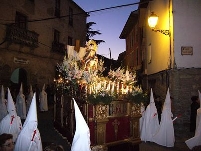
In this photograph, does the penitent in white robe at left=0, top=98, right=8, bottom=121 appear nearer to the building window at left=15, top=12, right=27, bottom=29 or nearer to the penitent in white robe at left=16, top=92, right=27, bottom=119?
the penitent in white robe at left=16, top=92, right=27, bottom=119

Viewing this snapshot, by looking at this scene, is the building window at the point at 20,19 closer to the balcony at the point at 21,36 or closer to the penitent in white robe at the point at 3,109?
the balcony at the point at 21,36

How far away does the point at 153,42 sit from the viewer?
16.6 meters

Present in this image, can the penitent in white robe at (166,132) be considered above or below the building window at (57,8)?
below

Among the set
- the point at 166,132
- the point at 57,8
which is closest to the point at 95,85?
the point at 166,132

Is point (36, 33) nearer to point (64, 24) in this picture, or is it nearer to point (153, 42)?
point (64, 24)

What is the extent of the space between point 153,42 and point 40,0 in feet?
39.5

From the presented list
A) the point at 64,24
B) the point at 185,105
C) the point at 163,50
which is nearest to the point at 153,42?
the point at 163,50

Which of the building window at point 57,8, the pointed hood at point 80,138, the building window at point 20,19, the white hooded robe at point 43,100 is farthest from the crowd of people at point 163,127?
the building window at point 57,8

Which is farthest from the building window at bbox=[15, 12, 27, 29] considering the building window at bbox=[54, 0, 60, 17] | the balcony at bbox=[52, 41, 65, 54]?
the building window at bbox=[54, 0, 60, 17]

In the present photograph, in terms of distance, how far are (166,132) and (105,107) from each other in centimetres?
319


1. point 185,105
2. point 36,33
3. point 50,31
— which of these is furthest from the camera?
point 50,31

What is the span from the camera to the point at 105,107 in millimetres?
6043

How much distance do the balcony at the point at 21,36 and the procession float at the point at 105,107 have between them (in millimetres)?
11788

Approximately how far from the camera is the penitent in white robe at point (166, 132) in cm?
805
